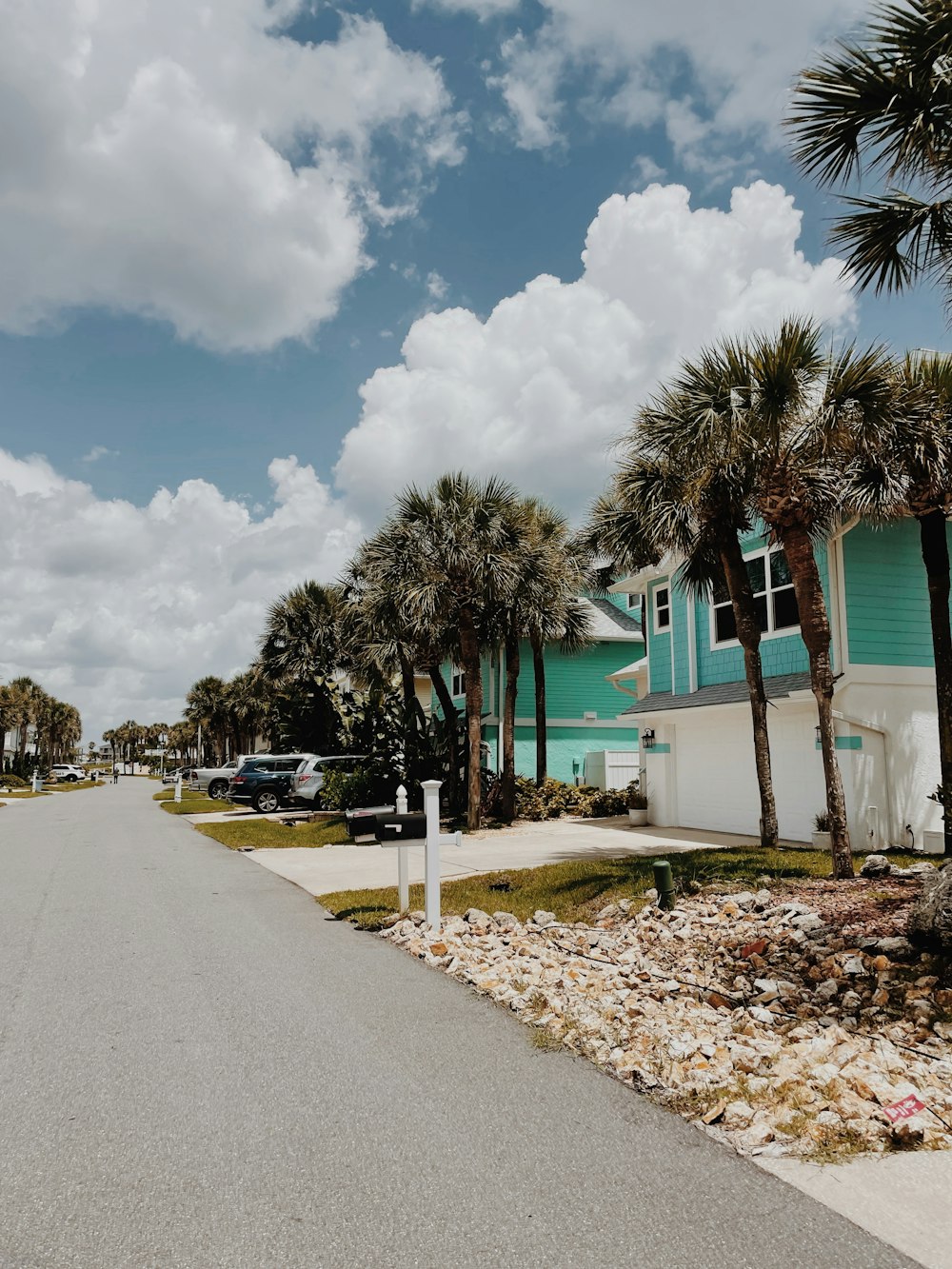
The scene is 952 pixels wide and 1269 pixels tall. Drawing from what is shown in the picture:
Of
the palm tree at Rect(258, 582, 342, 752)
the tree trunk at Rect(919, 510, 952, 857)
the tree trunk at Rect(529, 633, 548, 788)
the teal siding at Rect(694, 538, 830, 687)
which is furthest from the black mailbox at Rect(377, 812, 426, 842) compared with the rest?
the palm tree at Rect(258, 582, 342, 752)

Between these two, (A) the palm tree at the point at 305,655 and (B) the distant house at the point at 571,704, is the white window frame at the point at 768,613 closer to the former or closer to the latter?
(B) the distant house at the point at 571,704

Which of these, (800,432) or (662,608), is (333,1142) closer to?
(800,432)

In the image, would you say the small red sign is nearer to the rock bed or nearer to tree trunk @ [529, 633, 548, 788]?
the rock bed

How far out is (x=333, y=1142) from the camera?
422 cm

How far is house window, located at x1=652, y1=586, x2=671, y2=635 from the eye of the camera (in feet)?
68.2

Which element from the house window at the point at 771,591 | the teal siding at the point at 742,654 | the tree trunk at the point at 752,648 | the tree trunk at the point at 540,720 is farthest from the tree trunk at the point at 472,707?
the tree trunk at the point at 752,648

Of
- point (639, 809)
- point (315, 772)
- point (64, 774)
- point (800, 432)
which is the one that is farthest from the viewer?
point (64, 774)

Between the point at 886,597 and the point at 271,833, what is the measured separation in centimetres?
1466

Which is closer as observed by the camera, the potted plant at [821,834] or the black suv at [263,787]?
the potted plant at [821,834]

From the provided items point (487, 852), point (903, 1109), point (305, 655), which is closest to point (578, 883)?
point (487, 852)

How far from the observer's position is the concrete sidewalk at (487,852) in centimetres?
1386

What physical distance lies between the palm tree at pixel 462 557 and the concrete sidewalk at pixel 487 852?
2572mm

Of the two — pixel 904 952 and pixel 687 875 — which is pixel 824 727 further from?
pixel 904 952

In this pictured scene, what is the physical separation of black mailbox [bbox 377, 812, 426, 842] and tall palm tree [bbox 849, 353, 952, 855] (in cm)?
700
